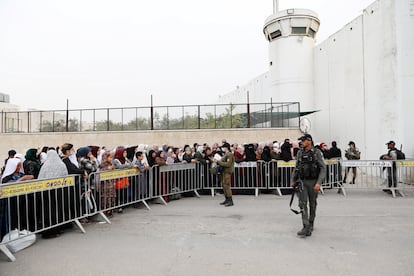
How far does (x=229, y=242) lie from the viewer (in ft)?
17.2

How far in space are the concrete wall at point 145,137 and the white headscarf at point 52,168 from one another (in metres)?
12.4

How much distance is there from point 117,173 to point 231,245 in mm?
3691

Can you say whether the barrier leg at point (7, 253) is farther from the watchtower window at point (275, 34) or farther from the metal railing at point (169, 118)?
the watchtower window at point (275, 34)

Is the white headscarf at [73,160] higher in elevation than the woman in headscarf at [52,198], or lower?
higher

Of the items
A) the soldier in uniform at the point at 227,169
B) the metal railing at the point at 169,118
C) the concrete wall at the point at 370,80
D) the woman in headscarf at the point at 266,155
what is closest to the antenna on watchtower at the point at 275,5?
the concrete wall at the point at 370,80

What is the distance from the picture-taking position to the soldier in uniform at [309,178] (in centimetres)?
554

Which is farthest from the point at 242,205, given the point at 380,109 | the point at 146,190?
the point at 380,109

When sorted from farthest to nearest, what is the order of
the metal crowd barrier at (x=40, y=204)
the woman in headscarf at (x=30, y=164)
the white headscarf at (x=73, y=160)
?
the woman in headscarf at (x=30, y=164) → the white headscarf at (x=73, y=160) → the metal crowd barrier at (x=40, y=204)

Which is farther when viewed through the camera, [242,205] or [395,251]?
[242,205]

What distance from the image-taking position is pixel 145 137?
738 inches

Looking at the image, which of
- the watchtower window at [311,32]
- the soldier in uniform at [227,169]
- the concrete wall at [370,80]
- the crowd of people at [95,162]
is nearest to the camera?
the crowd of people at [95,162]

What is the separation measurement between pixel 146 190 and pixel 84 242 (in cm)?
314

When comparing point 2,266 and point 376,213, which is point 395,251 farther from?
point 2,266

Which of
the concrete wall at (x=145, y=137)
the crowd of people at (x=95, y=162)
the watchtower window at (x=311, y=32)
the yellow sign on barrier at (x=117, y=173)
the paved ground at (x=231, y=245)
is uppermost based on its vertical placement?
the watchtower window at (x=311, y=32)
